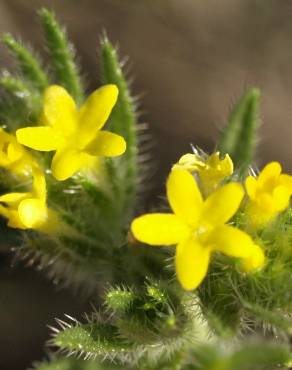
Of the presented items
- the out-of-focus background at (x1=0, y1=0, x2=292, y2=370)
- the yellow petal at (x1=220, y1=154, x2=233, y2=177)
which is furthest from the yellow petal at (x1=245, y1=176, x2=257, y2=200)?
the out-of-focus background at (x1=0, y1=0, x2=292, y2=370)

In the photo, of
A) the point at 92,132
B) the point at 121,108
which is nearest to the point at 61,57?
the point at 121,108

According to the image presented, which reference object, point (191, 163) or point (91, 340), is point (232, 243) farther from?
point (91, 340)

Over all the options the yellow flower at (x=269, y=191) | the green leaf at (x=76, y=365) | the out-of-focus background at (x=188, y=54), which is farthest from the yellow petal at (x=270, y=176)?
the out-of-focus background at (x=188, y=54)

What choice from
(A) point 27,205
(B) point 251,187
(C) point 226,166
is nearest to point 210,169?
(C) point 226,166

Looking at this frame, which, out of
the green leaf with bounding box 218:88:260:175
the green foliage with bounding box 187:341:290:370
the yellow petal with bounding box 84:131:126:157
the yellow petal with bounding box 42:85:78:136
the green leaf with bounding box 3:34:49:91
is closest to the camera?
the green foliage with bounding box 187:341:290:370

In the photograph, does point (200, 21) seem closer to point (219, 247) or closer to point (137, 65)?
point (137, 65)

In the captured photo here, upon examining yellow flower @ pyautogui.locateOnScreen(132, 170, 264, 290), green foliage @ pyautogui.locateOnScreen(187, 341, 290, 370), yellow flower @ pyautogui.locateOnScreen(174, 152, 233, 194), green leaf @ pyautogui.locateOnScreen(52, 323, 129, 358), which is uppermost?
yellow flower @ pyautogui.locateOnScreen(132, 170, 264, 290)

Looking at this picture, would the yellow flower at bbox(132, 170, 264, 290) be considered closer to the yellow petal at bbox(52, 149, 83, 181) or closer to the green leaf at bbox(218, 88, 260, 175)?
the yellow petal at bbox(52, 149, 83, 181)
